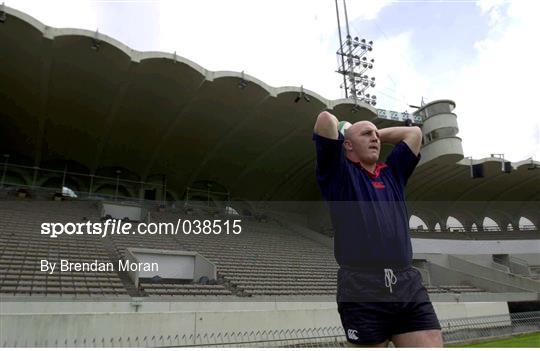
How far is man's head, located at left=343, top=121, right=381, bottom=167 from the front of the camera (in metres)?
2.21

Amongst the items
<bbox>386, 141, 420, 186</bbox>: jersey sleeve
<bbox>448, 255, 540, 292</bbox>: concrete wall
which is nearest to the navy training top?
<bbox>386, 141, 420, 186</bbox>: jersey sleeve

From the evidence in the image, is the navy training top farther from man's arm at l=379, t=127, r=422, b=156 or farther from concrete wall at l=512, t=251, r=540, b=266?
concrete wall at l=512, t=251, r=540, b=266

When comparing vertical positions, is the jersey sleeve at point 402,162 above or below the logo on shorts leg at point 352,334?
above

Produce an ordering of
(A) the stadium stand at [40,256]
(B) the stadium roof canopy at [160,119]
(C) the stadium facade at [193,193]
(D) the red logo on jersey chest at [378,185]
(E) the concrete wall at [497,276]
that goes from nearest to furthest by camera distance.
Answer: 1. (D) the red logo on jersey chest at [378,185]
2. (A) the stadium stand at [40,256]
3. (C) the stadium facade at [193,193]
4. (B) the stadium roof canopy at [160,119]
5. (E) the concrete wall at [497,276]

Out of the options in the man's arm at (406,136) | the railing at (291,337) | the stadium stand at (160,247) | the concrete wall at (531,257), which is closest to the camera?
the man's arm at (406,136)

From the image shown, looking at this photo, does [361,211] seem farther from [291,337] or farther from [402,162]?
[291,337]

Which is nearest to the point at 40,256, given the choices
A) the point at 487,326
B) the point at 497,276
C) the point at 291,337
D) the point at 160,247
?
the point at 160,247

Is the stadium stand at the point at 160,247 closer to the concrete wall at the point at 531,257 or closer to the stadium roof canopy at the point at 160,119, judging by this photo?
the stadium roof canopy at the point at 160,119

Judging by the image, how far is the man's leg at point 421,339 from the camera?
6.17 feet

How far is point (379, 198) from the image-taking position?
6.99 feet

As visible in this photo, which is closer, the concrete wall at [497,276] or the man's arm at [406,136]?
the man's arm at [406,136]

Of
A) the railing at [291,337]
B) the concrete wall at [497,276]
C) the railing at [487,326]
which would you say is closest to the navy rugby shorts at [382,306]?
the railing at [291,337]

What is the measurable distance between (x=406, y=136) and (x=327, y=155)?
64 cm

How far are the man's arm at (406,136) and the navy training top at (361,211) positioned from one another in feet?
0.89
